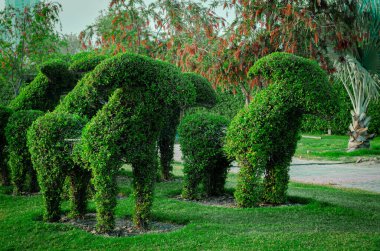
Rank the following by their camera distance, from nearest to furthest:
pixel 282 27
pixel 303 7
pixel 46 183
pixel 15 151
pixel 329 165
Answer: pixel 46 183 → pixel 15 151 → pixel 282 27 → pixel 303 7 → pixel 329 165

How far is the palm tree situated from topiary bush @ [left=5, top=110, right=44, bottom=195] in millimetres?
10245

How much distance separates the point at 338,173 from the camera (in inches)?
506

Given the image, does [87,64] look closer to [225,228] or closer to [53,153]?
[53,153]

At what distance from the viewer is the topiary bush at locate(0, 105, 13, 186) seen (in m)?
9.33

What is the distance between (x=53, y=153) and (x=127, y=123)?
4.37 feet

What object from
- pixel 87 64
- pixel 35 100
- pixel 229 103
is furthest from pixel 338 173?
pixel 229 103

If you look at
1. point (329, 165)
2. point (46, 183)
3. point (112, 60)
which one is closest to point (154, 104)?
point (112, 60)

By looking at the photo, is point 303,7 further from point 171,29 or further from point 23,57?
point 23,57

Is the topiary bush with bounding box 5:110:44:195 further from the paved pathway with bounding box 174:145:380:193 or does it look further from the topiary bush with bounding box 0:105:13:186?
the paved pathway with bounding box 174:145:380:193

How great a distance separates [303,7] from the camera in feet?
37.4

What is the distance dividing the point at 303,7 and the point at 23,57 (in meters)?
8.15

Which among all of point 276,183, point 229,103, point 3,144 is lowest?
point 276,183

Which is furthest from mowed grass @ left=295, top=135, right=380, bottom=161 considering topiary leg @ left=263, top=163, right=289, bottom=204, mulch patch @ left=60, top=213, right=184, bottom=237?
mulch patch @ left=60, top=213, right=184, bottom=237

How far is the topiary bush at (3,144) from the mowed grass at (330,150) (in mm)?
11282
